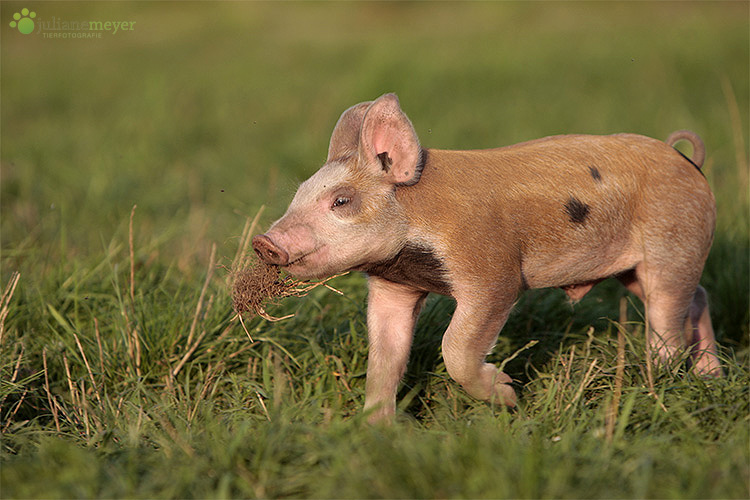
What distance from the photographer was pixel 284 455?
2.78 meters

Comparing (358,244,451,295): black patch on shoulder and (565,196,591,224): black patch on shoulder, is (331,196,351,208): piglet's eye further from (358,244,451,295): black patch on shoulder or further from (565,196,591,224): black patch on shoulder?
(565,196,591,224): black patch on shoulder

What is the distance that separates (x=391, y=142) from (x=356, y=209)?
1.07 feet

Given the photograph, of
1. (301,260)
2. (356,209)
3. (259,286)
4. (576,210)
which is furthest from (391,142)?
(576,210)

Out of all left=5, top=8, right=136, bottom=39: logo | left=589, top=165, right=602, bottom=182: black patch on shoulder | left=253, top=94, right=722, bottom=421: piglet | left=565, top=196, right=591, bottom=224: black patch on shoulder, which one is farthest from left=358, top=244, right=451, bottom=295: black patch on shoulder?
left=5, top=8, right=136, bottom=39: logo

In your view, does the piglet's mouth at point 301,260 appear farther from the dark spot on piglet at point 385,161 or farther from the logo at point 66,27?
the logo at point 66,27

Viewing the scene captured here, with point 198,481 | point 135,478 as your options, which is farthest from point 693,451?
point 135,478

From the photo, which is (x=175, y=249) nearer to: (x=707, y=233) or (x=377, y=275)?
(x=377, y=275)

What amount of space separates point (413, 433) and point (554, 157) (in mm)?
1518

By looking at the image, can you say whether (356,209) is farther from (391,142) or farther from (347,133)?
(347,133)

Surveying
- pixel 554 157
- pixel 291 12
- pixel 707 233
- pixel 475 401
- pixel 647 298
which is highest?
pixel 291 12

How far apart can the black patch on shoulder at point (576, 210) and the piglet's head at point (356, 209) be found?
75 cm

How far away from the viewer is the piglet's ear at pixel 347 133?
12.0 ft

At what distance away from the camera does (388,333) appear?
380cm

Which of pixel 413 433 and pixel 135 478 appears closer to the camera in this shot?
pixel 135 478
